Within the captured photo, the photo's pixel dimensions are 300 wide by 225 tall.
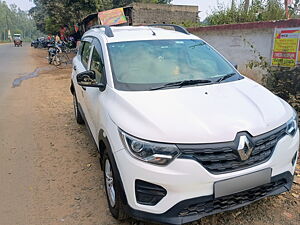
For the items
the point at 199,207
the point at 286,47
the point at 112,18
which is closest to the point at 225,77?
the point at 199,207

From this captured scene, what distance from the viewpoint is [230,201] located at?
2.31 m

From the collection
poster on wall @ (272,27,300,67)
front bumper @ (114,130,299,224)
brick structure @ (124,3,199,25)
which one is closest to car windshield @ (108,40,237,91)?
front bumper @ (114,130,299,224)

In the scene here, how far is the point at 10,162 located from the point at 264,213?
11.2 feet

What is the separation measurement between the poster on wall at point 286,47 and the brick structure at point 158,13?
37.3 ft

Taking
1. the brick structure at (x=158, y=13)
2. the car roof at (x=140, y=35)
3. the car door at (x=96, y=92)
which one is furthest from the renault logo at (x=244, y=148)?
the brick structure at (x=158, y=13)

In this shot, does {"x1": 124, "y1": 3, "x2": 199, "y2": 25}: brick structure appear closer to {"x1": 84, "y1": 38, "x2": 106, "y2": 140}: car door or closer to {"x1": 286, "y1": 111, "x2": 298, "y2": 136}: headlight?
{"x1": 84, "y1": 38, "x2": 106, "y2": 140}: car door

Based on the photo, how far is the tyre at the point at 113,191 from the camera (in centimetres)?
244

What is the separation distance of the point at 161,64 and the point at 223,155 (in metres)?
1.51

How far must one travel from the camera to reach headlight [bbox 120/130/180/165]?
6.96 feet

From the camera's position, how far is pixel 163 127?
7.28 ft

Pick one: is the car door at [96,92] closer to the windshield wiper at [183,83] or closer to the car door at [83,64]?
the car door at [83,64]

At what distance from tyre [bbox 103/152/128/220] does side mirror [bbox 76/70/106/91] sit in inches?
29.6

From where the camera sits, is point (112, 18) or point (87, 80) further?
point (112, 18)

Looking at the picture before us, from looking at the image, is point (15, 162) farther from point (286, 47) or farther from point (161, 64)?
point (286, 47)
